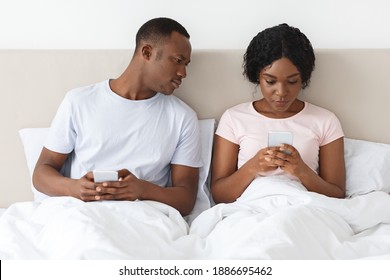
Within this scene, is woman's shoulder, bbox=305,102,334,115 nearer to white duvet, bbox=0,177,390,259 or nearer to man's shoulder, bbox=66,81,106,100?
white duvet, bbox=0,177,390,259

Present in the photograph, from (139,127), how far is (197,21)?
0.52m

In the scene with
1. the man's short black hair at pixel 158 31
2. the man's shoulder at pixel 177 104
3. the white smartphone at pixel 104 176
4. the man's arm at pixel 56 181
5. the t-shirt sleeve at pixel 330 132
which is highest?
the man's short black hair at pixel 158 31

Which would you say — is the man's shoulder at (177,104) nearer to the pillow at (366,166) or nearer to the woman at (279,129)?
the woman at (279,129)

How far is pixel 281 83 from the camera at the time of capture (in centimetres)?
194

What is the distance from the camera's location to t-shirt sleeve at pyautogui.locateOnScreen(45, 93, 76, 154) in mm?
2008

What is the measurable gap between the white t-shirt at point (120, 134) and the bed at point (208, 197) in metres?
0.12

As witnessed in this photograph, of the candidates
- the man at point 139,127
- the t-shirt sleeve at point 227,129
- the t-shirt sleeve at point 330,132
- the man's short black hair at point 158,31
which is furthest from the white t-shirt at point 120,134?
the t-shirt sleeve at point 330,132

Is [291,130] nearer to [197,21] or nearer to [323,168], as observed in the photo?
[323,168]

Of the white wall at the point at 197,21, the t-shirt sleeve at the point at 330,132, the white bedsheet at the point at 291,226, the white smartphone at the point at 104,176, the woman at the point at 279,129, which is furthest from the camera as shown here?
the white wall at the point at 197,21

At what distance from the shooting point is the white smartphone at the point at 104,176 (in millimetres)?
1805

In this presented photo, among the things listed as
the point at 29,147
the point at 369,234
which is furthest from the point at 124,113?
the point at 369,234

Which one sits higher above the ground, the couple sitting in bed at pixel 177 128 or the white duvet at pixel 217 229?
the couple sitting in bed at pixel 177 128

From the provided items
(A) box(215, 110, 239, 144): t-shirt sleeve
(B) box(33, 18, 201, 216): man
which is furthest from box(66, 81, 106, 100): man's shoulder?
(A) box(215, 110, 239, 144): t-shirt sleeve

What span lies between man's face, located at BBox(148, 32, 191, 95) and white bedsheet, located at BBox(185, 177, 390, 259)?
443 millimetres
